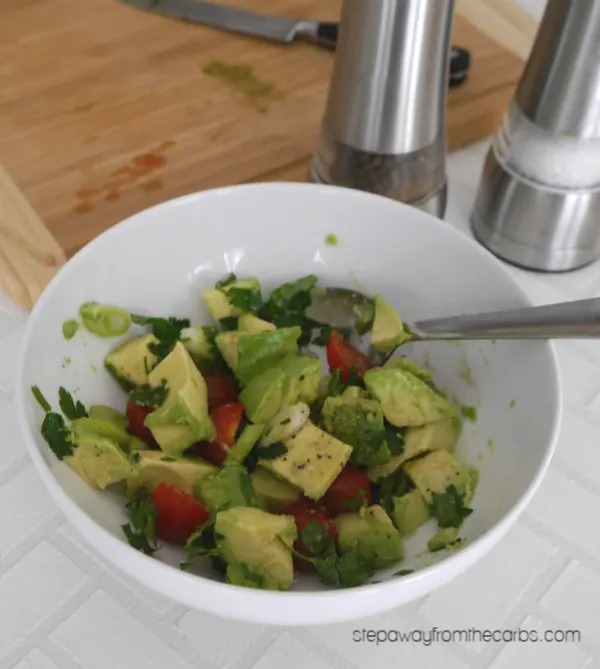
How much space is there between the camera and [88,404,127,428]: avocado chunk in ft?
1.91

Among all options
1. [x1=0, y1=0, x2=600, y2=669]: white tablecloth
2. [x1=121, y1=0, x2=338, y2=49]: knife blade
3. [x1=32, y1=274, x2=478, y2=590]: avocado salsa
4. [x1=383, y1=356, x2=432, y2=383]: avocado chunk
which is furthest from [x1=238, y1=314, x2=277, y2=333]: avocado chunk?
[x1=121, y1=0, x2=338, y2=49]: knife blade

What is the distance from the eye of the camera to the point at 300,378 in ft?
1.90

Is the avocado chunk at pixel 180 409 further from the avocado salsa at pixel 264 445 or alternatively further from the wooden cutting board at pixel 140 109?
the wooden cutting board at pixel 140 109

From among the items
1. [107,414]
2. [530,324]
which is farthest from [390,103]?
[107,414]

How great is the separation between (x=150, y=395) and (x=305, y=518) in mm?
151

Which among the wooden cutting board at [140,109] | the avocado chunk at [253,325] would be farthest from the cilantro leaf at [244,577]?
the wooden cutting board at [140,109]

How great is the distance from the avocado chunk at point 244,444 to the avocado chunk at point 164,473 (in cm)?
3

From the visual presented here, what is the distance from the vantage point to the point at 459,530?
538 millimetres

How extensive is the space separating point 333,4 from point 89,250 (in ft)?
2.12

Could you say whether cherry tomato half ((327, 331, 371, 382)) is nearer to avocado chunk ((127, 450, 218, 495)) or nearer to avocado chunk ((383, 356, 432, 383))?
avocado chunk ((383, 356, 432, 383))

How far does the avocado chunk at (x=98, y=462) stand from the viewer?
1.69ft

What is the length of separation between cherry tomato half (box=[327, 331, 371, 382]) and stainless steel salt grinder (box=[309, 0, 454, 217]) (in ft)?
0.64

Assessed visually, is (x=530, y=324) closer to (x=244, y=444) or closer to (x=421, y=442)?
(x=421, y=442)

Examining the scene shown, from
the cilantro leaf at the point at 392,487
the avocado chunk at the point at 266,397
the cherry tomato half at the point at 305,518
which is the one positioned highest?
the avocado chunk at the point at 266,397
